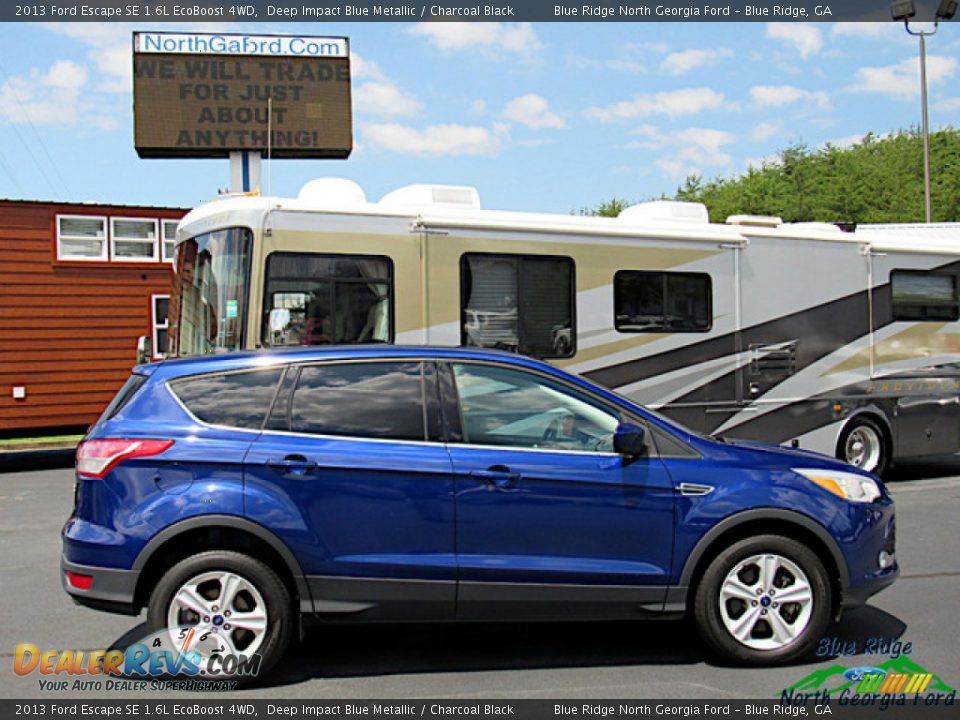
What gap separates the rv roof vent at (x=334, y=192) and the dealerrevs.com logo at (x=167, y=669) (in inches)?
200

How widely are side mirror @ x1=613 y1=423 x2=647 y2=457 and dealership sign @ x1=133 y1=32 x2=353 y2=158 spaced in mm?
17226

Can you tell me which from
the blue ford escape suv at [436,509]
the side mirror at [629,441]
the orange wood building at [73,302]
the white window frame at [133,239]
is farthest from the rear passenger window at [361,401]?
the white window frame at [133,239]

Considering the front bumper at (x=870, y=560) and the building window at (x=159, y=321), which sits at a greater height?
the building window at (x=159, y=321)

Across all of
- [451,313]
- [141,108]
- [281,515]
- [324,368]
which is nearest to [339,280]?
[451,313]

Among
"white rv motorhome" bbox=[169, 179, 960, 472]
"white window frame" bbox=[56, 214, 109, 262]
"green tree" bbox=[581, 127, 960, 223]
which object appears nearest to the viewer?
"white rv motorhome" bbox=[169, 179, 960, 472]

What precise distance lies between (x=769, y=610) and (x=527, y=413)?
5.41ft

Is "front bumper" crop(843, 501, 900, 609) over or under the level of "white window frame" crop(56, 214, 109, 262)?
under

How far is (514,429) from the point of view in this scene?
198 inches

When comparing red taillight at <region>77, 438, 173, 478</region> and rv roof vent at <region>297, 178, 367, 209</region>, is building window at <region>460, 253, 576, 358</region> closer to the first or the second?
rv roof vent at <region>297, 178, 367, 209</region>

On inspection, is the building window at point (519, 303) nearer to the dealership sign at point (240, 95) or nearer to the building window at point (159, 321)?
the building window at point (159, 321)

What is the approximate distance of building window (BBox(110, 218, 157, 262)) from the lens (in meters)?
15.3

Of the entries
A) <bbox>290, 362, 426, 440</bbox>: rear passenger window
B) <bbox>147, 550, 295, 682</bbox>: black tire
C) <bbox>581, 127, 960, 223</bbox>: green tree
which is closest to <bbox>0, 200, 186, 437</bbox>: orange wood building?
<bbox>290, 362, 426, 440</bbox>: rear passenger window

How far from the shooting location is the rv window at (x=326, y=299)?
8562 mm

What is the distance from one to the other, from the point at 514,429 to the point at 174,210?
39.8 ft
